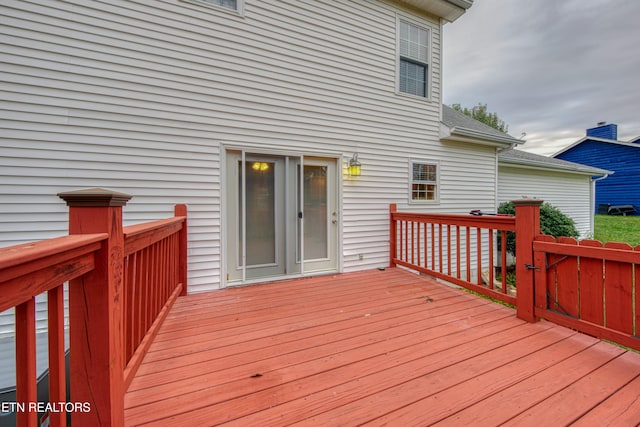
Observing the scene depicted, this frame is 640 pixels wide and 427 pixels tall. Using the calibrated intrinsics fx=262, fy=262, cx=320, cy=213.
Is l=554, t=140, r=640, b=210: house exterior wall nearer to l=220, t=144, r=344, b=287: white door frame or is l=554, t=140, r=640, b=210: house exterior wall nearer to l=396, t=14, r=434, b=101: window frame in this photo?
l=396, t=14, r=434, b=101: window frame

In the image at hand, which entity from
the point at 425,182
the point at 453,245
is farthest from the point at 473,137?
the point at 453,245

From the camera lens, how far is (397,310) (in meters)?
2.93

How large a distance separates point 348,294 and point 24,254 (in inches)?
124

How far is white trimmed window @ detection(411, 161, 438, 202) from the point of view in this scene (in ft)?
17.2

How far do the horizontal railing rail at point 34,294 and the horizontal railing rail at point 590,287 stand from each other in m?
3.36

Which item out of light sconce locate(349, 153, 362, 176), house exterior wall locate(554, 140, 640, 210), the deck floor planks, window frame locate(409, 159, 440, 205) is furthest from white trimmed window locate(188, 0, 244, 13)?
house exterior wall locate(554, 140, 640, 210)

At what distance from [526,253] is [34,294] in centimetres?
345

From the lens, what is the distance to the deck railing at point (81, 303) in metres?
0.74

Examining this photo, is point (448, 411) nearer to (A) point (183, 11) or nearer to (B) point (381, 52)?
(A) point (183, 11)

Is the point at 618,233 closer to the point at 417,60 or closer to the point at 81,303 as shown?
the point at 417,60

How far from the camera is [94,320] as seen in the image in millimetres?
1110

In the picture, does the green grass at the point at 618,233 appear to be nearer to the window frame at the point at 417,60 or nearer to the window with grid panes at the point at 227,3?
A: the window frame at the point at 417,60

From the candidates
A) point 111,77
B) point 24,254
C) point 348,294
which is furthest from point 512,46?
point 24,254

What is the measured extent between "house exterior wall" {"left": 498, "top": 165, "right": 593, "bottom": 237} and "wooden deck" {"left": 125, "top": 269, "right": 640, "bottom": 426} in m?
5.77
